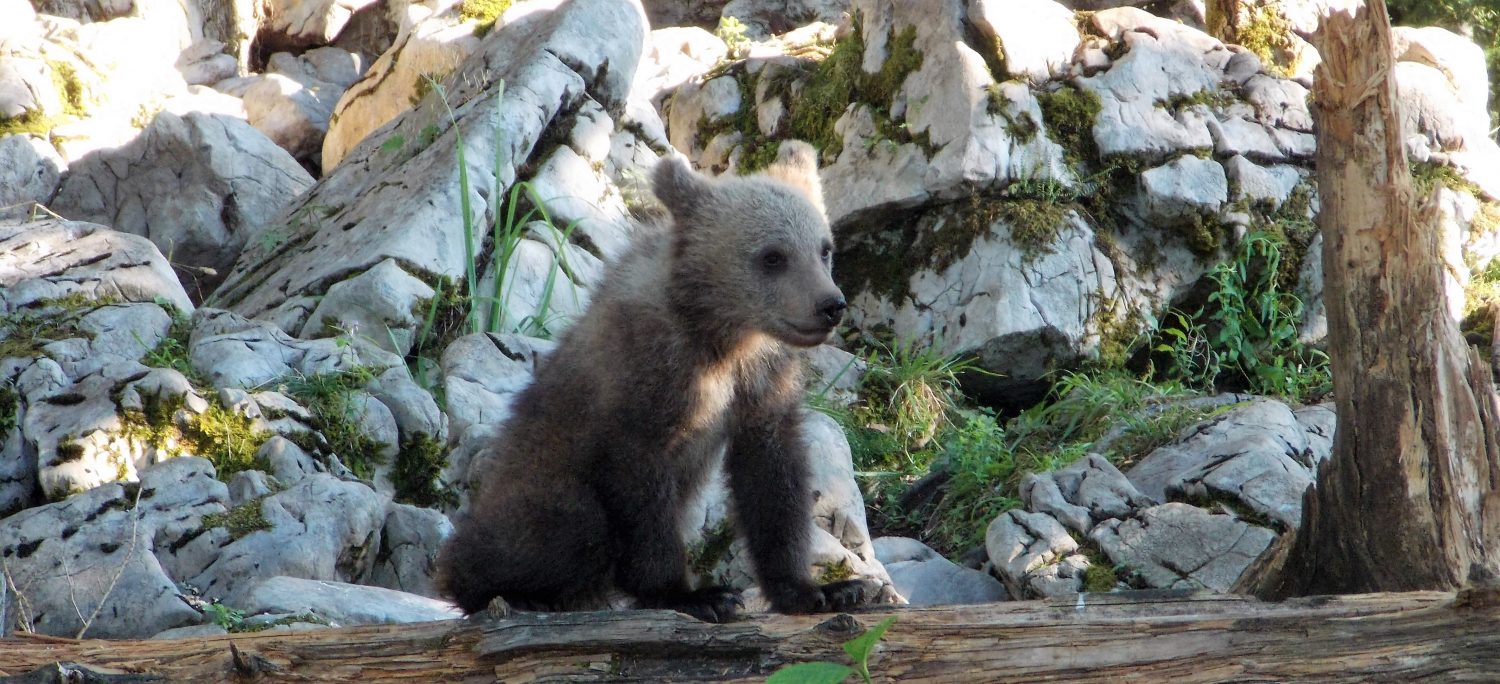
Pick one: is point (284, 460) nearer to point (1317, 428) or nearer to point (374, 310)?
point (374, 310)

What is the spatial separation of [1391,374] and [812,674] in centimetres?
228

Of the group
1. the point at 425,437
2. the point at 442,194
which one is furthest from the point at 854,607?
the point at 442,194

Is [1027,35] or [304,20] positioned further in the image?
[304,20]

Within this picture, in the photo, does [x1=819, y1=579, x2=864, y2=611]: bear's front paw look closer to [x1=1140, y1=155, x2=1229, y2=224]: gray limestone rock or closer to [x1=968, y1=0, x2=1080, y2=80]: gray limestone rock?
[x1=1140, y1=155, x2=1229, y2=224]: gray limestone rock

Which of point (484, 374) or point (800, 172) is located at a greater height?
point (800, 172)

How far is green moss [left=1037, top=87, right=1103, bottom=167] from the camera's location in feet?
24.6

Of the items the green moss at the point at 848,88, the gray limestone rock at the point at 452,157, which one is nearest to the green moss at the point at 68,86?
the gray limestone rock at the point at 452,157

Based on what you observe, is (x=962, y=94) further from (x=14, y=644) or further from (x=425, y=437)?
(x=14, y=644)

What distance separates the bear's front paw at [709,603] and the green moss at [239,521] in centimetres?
192

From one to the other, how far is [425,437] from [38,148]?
14.9 feet

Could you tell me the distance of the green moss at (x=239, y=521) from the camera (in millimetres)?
4645

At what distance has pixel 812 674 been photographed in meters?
2.39

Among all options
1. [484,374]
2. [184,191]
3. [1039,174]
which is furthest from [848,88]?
[184,191]

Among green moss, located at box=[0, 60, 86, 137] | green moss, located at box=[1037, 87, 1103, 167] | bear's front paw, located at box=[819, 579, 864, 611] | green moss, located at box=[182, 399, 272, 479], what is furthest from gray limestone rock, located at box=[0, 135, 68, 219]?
bear's front paw, located at box=[819, 579, 864, 611]
